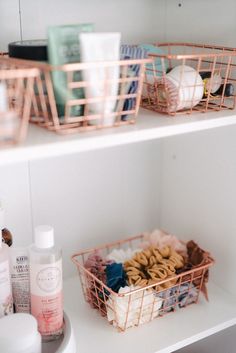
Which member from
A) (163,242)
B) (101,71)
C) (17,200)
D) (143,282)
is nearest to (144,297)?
(143,282)

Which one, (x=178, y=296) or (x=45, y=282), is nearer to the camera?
(x=45, y=282)

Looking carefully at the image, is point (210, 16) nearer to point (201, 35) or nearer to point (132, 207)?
point (201, 35)

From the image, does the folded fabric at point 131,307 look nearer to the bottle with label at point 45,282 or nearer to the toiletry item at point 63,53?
the bottle with label at point 45,282

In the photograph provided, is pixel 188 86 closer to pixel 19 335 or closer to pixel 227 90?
pixel 227 90

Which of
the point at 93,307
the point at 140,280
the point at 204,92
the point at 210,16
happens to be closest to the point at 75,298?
the point at 93,307

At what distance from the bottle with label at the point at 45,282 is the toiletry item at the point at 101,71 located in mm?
210

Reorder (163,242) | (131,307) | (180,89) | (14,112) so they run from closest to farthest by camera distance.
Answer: (14,112), (180,89), (131,307), (163,242)

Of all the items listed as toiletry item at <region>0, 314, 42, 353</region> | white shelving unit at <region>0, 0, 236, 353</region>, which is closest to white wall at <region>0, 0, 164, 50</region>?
white shelving unit at <region>0, 0, 236, 353</region>

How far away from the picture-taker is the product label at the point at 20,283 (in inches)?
30.0

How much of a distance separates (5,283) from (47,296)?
0.22ft

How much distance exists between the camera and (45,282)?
738 millimetres

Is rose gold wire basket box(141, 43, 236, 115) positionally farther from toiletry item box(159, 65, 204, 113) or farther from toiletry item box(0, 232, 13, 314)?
toiletry item box(0, 232, 13, 314)

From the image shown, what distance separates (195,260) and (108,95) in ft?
1.44

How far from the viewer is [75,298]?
3.10 feet
